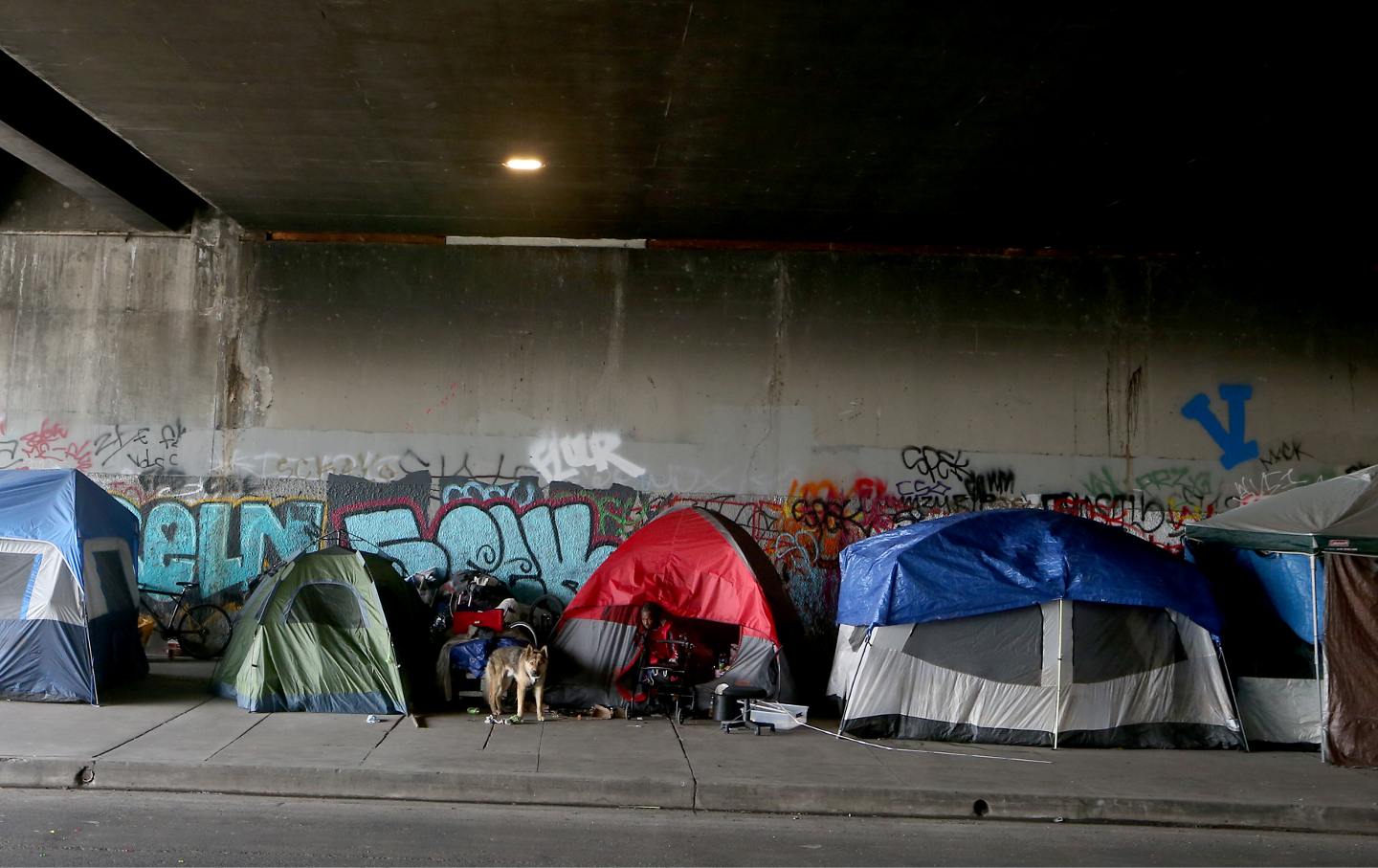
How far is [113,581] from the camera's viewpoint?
11.2 m

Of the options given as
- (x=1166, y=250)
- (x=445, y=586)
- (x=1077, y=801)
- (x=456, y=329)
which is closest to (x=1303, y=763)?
(x=1077, y=801)

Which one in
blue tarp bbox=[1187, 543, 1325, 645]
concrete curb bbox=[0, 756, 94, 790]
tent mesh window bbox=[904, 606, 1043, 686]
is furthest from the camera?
blue tarp bbox=[1187, 543, 1325, 645]

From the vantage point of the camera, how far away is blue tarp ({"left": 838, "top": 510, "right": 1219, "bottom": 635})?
964cm

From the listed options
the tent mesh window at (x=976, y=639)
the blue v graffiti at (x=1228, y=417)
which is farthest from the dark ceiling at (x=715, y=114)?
the tent mesh window at (x=976, y=639)

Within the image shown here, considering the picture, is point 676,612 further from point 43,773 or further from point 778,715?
point 43,773

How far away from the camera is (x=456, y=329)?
46.9 ft

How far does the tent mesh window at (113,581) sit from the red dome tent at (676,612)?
183 inches

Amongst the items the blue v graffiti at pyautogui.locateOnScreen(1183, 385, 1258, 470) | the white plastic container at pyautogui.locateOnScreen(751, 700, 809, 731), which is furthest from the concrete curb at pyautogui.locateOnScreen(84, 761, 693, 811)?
the blue v graffiti at pyautogui.locateOnScreen(1183, 385, 1258, 470)

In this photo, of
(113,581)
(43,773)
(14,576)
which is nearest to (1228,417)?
(113,581)

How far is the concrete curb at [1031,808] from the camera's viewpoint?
7789mm

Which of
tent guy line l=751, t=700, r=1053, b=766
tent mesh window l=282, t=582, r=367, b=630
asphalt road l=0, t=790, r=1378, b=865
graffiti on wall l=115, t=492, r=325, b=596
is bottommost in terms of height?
asphalt road l=0, t=790, r=1378, b=865

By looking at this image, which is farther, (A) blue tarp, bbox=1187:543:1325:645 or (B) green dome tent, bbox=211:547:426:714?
(B) green dome tent, bbox=211:547:426:714

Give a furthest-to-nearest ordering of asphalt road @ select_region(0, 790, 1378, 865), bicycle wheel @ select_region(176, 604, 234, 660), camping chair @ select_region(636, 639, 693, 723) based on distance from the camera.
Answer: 1. bicycle wheel @ select_region(176, 604, 234, 660)
2. camping chair @ select_region(636, 639, 693, 723)
3. asphalt road @ select_region(0, 790, 1378, 865)

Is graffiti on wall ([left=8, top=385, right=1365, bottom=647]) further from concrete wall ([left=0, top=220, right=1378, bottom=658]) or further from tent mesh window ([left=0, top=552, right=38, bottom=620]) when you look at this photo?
tent mesh window ([left=0, top=552, right=38, bottom=620])
